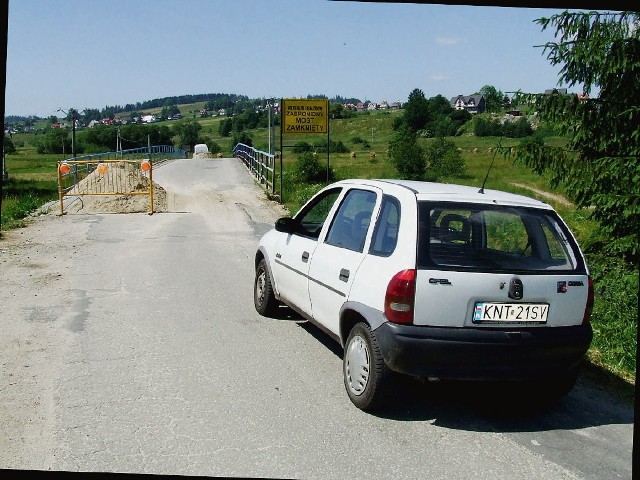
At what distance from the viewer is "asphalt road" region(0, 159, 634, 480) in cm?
387

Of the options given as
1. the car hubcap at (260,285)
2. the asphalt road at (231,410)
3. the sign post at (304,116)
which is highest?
the sign post at (304,116)

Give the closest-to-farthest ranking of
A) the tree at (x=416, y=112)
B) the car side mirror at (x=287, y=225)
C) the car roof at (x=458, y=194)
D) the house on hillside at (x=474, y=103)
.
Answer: the car roof at (x=458, y=194)
the car side mirror at (x=287, y=225)
the house on hillside at (x=474, y=103)
the tree at (x=416, y=112)

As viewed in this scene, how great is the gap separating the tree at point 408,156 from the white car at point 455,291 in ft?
93.1

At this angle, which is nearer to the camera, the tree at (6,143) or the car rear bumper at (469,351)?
the tree at (6,143)

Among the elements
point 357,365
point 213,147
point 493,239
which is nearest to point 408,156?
point 493,239

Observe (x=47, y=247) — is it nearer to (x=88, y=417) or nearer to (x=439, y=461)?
(x=88, y=417)

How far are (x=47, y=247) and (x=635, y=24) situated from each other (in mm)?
10262

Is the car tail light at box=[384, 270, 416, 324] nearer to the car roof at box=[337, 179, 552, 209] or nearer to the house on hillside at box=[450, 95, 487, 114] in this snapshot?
the car roof at box=[337, 179, 552, 209]

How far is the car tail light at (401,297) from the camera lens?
4363 millimetres


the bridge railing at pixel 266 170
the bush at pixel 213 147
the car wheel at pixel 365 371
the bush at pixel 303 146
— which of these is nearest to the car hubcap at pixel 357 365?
the car wheel at pixel 365 371

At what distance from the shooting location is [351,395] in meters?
4.86

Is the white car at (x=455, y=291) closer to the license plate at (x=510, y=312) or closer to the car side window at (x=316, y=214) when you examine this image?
the license plate at (x=510, y=312)

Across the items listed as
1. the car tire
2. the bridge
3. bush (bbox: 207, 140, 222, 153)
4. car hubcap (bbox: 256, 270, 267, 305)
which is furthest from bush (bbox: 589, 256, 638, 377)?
bush (bbox: 207, 140, 222, 153)

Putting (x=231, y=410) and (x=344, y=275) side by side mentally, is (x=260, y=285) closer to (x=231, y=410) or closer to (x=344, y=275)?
(x=344, y=275)
